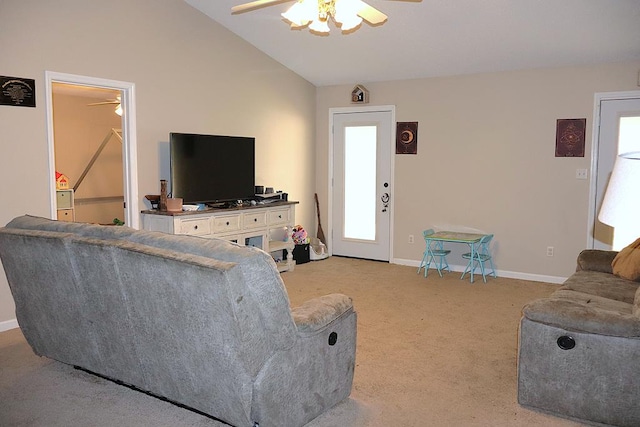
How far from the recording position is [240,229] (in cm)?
557

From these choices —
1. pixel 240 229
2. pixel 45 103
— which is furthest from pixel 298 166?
pixel 45 103

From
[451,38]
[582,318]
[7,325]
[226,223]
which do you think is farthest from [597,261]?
[7,325]

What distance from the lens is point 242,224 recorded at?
560cm

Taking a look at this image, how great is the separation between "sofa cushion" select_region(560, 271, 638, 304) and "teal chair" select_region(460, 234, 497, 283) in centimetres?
172

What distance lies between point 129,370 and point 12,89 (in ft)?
8.24

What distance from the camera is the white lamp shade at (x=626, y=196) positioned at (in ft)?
4.63

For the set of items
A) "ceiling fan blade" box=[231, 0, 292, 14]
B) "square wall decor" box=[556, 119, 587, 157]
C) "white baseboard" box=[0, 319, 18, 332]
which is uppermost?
"ceiling fan blade" box=[231, 0, 292, 14]

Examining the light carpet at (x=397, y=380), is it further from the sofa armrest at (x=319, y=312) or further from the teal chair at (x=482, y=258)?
the teal chair at (x=482, y=258)

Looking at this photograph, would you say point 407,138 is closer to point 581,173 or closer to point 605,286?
point 581,173

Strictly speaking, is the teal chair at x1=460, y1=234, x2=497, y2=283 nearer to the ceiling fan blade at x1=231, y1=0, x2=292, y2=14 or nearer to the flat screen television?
the flat screen television

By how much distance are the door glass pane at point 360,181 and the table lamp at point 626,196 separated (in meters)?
5.32

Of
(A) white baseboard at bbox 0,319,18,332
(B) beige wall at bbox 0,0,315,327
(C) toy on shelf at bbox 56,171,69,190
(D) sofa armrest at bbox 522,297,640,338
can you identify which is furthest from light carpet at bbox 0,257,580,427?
(C) toy on shelf at bbox 56,171,69,190

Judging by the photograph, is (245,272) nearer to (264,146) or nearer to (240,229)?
(240,229)

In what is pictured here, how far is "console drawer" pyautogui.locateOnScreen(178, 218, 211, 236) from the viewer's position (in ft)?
16.1
